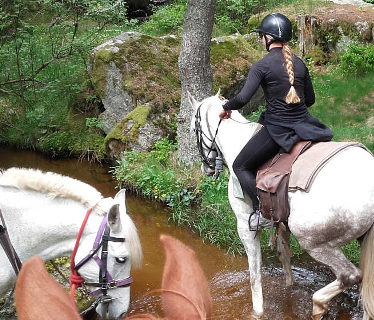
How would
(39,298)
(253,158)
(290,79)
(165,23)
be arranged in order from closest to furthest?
(39,298), (290,79), (253,158), (165,23)

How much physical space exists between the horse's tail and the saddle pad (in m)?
0.67

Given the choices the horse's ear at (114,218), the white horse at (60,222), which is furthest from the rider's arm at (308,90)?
the horse's ear at (114,218)

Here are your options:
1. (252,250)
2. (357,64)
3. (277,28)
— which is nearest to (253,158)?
(252,250)

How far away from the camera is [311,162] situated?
426 centimetres

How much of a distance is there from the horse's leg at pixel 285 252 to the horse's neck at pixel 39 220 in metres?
2.64

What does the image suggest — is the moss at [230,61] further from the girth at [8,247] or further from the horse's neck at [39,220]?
the girth at [8,247]

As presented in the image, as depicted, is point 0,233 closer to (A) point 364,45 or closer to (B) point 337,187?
(B) point 337,187

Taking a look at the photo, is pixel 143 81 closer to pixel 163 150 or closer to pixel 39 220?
pixel 163 150

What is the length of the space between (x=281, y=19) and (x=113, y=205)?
93.6 inches

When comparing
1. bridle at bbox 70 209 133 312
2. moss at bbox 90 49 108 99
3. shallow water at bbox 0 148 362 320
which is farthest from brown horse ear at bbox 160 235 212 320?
moss at bbox 90 49 108 99

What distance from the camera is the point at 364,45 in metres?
12.2

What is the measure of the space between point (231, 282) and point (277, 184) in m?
1.95

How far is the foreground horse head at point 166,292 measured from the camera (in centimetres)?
137

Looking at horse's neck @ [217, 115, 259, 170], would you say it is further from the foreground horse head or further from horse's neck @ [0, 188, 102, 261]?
the foreground horse head
